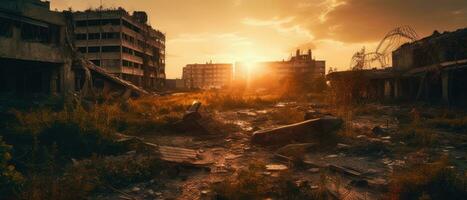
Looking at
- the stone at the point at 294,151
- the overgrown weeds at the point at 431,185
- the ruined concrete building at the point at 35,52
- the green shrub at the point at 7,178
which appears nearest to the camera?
the green shrub at the point at 7,178

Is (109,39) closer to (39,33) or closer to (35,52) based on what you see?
(39,33)

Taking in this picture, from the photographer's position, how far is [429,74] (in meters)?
18.6

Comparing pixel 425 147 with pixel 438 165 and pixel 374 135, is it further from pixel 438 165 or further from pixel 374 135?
pixel 438 165

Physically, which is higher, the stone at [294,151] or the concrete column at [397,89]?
the concrete column at [397,89]

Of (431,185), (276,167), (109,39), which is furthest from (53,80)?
(109,39)

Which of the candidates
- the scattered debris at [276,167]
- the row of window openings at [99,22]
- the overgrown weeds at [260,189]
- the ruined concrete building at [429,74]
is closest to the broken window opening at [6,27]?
the scattered debris at [276,167]

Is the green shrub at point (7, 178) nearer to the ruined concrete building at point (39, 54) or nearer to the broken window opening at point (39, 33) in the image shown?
the ruined concrete building at point (39, 54)

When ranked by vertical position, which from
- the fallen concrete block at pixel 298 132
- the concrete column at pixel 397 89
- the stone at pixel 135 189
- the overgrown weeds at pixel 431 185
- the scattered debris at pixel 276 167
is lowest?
the stone at pixel 135 189

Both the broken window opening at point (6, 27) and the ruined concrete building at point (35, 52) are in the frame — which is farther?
the ruined concrete building at point (35, 52)

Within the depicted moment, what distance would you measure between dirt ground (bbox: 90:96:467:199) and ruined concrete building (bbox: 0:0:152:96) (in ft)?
28.7

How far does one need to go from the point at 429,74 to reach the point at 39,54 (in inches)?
790

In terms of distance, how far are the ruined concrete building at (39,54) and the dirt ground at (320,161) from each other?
8758mm

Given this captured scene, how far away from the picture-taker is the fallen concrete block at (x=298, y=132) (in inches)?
334

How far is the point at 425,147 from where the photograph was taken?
7797mm
